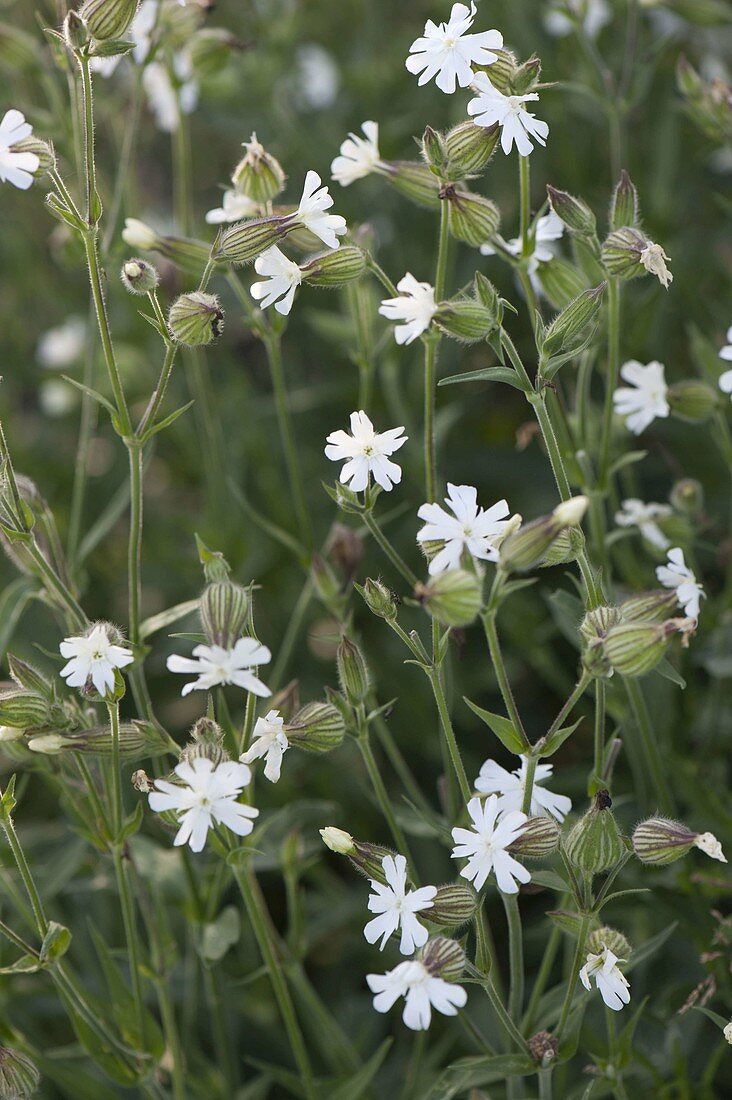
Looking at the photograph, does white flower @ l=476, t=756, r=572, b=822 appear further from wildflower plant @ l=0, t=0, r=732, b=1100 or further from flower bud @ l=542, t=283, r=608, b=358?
flower bud @ l=542, t=283, r=608, b=358

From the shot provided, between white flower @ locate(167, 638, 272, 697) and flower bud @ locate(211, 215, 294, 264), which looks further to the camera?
flower bud @ locate(211, 215, 294, 264)

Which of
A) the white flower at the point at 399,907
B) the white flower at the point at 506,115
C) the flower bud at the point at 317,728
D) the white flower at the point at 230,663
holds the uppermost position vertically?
the white flower at the point at 506,115

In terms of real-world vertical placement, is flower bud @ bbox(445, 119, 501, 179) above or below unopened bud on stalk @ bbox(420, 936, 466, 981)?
above

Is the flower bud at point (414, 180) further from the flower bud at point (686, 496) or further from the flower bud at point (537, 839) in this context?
the flower bud at point (537, 839)

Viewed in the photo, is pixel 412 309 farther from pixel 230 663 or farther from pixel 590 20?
pixel 590 20

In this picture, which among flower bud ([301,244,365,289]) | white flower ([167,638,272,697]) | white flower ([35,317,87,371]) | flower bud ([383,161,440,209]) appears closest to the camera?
white flower ([167,638,272,697])

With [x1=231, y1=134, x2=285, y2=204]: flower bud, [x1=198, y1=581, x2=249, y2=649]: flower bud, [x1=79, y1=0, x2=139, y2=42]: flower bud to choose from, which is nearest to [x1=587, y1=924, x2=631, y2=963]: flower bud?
[x1=198, y1=581, x2=249, y2=649]: flower bud

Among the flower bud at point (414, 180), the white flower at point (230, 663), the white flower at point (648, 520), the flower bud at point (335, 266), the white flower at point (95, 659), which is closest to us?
the white flower at point (230, 663)

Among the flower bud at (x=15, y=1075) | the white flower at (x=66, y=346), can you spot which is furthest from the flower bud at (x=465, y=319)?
the white flower at (x=66, y=346)
